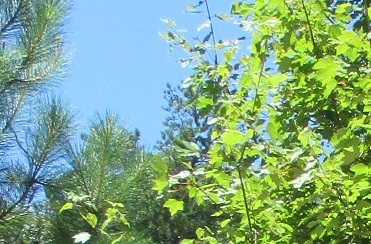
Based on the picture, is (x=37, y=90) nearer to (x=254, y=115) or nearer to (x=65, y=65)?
(x=65, y=65)

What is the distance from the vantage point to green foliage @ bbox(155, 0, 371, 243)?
1448 millimetres

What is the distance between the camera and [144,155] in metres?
4.29

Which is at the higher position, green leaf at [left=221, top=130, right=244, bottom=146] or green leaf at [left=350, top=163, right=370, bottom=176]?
green leaf at [left=221, top=130, right=244, bottom=146]

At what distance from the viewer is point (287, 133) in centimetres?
189

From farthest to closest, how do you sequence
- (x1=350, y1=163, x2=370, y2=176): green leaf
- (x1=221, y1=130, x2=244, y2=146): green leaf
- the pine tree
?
the pine tree, (x1=350, y1=163, x2=370, y2=176): green leaf, (x1=221, y1=130, x2=244, y2=146): green leaf

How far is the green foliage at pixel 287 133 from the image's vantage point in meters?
1.45

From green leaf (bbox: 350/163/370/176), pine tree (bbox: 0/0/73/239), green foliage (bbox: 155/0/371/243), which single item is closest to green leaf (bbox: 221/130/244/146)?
green foliage (bbox: 155/0/371/243)

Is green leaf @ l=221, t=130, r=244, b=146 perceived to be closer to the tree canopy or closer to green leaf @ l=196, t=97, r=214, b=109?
the tree canopy

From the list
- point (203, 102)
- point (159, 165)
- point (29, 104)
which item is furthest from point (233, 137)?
point (29, 104)

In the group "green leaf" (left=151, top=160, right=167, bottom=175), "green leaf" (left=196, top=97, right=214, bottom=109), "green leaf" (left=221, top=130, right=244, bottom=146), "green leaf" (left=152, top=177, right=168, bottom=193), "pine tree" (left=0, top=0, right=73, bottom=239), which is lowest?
"green leaf" (left=152, top=177, right=168, bottom=193)

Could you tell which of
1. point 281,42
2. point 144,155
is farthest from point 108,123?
point 281,42

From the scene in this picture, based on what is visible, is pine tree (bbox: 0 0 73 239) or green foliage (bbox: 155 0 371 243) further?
pine tree (bbox: 0 0 73 239)

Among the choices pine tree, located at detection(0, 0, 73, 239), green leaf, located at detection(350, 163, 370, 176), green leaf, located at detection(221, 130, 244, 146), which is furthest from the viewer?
pine tree, located at detection(0, 0, 73, 239)

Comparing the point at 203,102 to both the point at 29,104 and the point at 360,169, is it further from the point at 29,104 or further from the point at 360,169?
the point at 29,104
